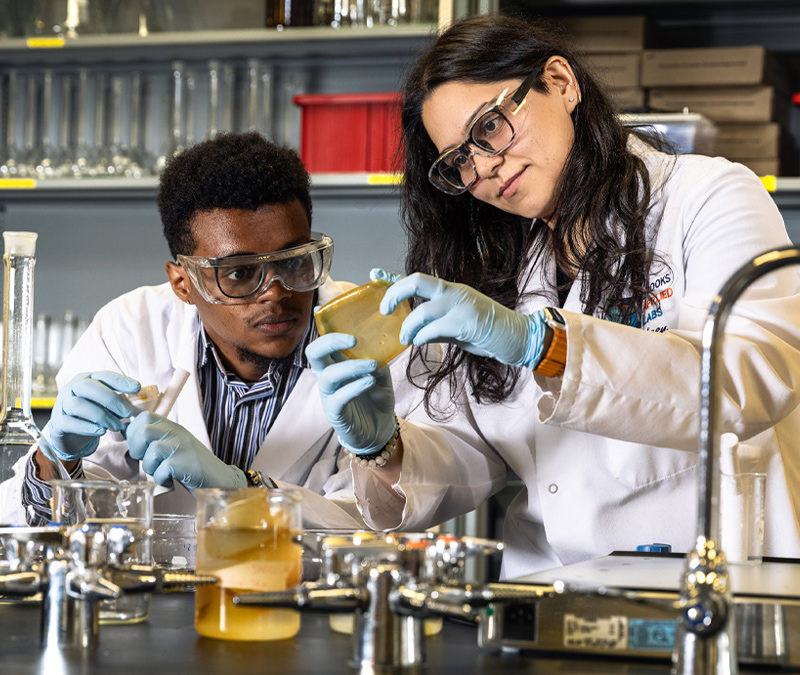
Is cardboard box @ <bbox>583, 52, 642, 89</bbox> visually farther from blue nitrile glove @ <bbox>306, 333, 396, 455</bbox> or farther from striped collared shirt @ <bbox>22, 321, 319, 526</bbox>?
blue nitrile glove @ <bbox>306, 333, 396, 455</bbox>

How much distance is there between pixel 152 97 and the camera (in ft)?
11.0

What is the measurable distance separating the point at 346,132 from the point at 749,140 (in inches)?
44.3

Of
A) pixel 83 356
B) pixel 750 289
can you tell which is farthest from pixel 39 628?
pixel 83 356

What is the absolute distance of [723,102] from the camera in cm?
272

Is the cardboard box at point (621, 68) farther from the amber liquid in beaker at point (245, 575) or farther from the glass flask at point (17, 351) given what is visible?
the amber liquid in beaker at point (245, 575)

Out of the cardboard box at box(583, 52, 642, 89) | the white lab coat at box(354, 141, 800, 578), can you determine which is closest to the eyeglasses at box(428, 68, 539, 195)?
the white lab coat at box(354, 141, 800, 578)

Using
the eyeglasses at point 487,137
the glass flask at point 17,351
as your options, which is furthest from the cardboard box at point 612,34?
the glass flask at point 17,351

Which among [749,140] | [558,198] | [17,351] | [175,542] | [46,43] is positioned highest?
[46,43]

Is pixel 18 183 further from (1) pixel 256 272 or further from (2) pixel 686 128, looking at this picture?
(2) pixel 686 128

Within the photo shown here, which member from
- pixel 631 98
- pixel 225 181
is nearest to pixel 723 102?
pixel 631 98

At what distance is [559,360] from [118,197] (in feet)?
7.49

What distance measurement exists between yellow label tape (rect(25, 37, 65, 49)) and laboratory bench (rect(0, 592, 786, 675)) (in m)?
2.44

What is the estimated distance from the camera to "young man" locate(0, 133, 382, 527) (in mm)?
1658

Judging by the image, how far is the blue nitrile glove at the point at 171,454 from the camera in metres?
1.63
